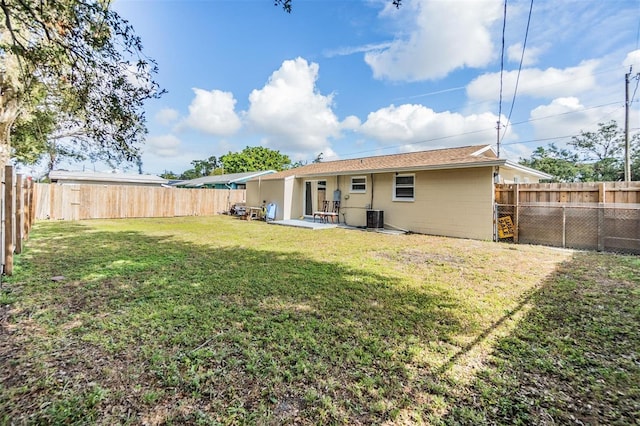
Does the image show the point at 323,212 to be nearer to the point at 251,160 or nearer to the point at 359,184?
the point at 359,184

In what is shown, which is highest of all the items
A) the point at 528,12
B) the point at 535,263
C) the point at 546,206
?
the point at 528,12

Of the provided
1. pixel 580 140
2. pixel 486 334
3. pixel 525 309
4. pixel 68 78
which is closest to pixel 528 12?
pixel 525 309

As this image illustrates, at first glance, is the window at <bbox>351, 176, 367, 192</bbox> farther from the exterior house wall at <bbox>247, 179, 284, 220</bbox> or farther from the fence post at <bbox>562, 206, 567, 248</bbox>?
the fence post at <bbox>562, 206, 567, 248</bbox>

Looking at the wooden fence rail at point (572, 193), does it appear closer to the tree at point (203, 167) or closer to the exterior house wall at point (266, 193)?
the exterior house wall at point (266, 193)

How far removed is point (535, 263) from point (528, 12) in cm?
492

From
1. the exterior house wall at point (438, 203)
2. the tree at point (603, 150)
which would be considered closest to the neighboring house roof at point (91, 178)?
the exterior house wall at point (438, 203)

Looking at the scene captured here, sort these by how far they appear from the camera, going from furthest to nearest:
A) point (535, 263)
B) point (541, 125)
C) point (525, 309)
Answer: point (541, 125)
point (535, 263)
point (525, 309)

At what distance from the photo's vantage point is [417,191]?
1072 cm

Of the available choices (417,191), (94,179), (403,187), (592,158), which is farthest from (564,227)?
(94,179)

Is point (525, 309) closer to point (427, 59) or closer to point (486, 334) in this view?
point (486, 334)

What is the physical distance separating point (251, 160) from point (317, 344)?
38906mm

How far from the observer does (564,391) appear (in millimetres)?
2102

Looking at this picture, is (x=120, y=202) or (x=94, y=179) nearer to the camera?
(x=120, y=202)

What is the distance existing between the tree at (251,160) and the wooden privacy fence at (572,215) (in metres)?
33.9
